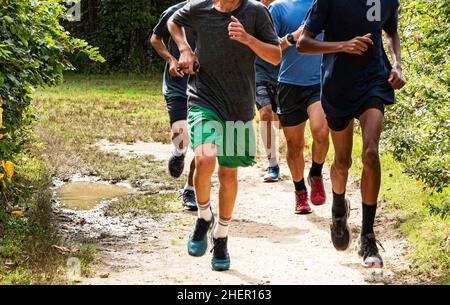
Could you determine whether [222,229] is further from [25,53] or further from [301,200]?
[301,200]

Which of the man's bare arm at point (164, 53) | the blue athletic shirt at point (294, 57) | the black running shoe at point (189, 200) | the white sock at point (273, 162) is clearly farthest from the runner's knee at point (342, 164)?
the white sock at point (273, 162)

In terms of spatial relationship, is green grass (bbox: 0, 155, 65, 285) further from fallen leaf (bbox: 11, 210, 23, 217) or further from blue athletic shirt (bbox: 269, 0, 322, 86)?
blue athletic shirt (bbox: 269, 0, 322, 86)

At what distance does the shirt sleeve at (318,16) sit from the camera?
6.09 m

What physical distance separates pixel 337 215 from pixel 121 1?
68.1 ft

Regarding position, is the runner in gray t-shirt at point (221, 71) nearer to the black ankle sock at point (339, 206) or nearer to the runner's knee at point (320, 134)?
the black ankle sock at point (339, 206)

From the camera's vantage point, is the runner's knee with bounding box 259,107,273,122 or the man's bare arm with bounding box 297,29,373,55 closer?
the man's bare arm with bounding box 297,29,373,55

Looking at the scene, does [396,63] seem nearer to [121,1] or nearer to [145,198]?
[145,198]

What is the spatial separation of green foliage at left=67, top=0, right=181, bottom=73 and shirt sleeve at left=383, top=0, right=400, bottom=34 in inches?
795

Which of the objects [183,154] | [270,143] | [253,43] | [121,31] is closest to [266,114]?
[270,143]

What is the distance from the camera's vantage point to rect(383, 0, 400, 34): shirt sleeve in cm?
620

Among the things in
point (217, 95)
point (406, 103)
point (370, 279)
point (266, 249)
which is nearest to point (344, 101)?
point (217, 95)

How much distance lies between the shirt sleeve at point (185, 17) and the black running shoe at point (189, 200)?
2.79 metres

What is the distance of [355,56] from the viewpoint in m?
6.11

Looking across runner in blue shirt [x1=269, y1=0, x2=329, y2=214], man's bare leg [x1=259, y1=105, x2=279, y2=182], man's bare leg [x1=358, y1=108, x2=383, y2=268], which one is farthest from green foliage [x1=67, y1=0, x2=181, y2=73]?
man's bare leg [x1=358, y1=108, x2=383, y2=268]
